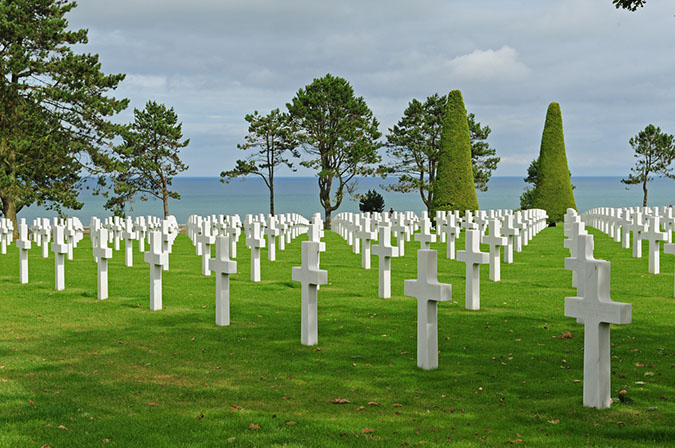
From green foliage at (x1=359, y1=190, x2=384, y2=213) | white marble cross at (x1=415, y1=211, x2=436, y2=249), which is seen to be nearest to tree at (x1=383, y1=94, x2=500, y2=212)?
green foliage at (x1=359, y1=190, x2=384, y2=213)

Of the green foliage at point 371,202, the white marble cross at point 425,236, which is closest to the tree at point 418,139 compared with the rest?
the green foliage at point 371,202

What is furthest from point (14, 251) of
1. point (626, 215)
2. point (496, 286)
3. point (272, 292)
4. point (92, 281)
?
point (626, 215)

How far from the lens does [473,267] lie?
1084cm

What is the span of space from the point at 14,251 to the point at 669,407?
22649 millimetres

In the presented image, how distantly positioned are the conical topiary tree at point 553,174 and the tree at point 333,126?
11278mm

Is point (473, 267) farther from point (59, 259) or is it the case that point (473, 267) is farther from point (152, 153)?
point (152, 153)

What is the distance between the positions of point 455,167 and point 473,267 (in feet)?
89.8

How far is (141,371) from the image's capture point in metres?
7.02

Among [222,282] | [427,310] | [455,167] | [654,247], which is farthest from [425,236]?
[455,167]

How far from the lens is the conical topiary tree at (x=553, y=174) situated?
41.1 metres

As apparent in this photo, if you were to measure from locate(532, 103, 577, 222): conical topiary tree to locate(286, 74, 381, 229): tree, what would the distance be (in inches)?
444

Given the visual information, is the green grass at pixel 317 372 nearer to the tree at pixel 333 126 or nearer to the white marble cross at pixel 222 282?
the white marble cross at pixel 222 282

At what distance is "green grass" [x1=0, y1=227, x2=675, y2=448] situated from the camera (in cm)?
507

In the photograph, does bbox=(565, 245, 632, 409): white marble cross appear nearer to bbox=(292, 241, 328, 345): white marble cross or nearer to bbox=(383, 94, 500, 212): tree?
bbox=(292, 241, 328, 345): white marble cross
